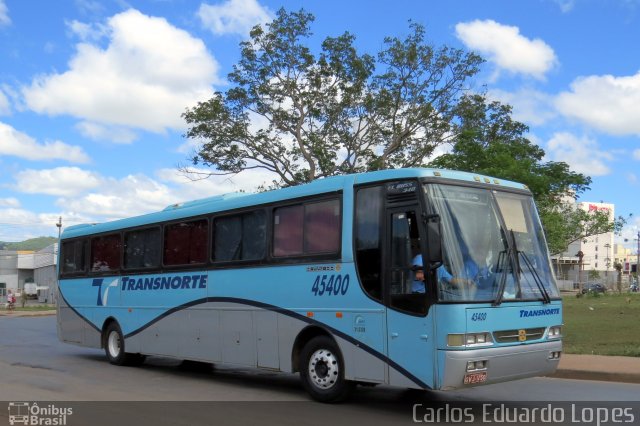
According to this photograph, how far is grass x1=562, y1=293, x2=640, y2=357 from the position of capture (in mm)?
14852

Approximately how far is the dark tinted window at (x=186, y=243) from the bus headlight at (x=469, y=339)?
5691mm

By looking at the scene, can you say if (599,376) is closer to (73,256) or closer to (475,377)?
(475,377)

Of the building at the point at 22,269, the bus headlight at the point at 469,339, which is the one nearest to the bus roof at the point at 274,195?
the bus headlight at the point at 469,339

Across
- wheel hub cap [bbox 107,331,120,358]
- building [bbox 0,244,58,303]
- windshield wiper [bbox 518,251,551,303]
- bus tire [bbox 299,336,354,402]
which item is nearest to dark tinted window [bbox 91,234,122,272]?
wheel hub cap [bbox 107,331,120,358]

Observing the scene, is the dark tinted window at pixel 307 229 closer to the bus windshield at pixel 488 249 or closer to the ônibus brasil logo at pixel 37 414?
the bus windshield at pixel 488 249

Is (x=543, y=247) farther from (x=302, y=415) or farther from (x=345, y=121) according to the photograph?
(x=345, y=121)

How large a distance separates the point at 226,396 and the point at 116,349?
18.1ft

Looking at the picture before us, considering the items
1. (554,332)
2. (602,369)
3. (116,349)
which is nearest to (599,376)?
(602,369)

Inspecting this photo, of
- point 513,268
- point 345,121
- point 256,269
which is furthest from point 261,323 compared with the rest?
point 345,121

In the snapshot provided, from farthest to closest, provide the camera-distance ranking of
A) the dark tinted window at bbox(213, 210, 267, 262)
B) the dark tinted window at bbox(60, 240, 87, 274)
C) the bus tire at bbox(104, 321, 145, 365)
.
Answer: the dark tinted window at bbox(60, 240, 87, 274) < the bus tire at bbox(104, 321, 145, 365) < the dark tinted window at bbox(213, 210, 267, 262)

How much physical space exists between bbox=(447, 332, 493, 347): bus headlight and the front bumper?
84 mm

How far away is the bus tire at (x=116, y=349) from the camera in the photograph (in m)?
14.6

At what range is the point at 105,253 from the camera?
1532 centimetres

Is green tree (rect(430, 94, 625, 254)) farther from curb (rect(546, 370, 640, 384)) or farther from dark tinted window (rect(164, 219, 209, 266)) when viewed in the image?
dark tinted window (rect(164, 219, 209, 266))
